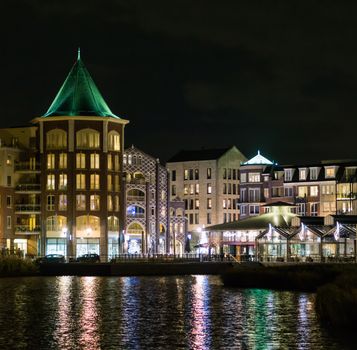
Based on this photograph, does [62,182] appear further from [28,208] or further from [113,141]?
[113,141]

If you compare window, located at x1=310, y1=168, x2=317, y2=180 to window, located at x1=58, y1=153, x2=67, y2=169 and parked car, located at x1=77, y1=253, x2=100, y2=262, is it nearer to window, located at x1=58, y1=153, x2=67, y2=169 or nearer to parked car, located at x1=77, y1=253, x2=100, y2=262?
window, located at x1=58, y1=153, x2=67, y2=169

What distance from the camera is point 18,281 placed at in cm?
10981

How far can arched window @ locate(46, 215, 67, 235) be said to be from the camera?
14788 cm

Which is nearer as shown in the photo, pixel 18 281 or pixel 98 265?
pixel 18 281

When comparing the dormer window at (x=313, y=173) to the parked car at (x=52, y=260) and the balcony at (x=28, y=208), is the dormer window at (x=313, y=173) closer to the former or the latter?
the balcony at (x=28, y=208)

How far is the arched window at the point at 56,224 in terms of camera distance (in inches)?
5822

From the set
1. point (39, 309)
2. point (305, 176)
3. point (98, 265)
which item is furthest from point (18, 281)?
point (305, 176)

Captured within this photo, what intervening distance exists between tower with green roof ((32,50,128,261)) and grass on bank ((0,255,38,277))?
→ 79.1ft

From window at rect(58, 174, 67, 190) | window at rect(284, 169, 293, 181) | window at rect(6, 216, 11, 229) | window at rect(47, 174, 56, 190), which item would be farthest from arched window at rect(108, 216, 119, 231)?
window at rect(284, 169, 293, 181)

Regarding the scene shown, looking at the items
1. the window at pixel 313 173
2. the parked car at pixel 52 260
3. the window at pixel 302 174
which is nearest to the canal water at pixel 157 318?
the parked car at pixel 52 260

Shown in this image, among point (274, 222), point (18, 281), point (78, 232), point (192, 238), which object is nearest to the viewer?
point (18, 281)

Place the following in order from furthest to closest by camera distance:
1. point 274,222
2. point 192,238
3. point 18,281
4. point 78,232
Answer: point 192,238, point 78,232, point 274,222, point 18,281

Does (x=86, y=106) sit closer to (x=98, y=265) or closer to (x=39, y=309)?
(x=98, y=265)

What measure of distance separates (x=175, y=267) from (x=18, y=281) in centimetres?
2416
